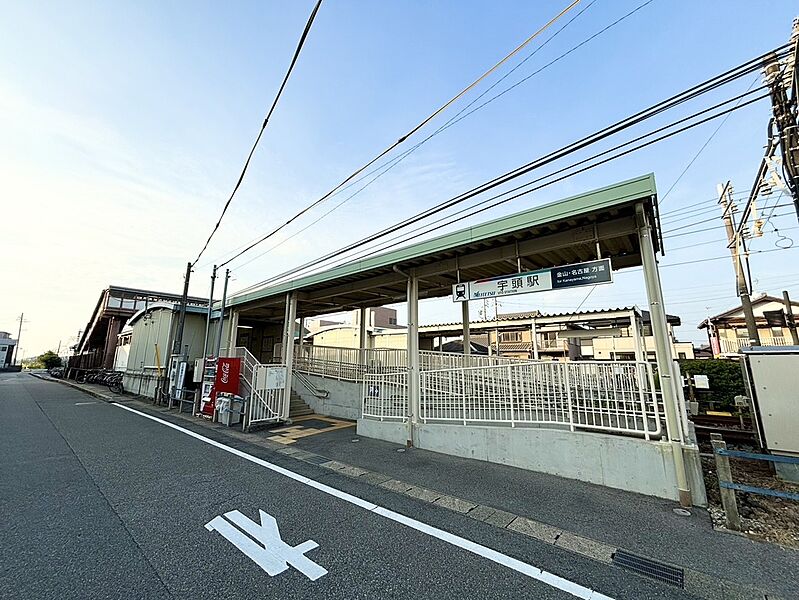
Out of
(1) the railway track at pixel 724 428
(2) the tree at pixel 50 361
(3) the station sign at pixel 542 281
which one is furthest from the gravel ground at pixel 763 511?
(2) the tree at pixel 50 361

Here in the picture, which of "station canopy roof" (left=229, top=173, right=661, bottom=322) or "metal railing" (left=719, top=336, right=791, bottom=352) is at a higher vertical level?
"station canopy roof" (left=229, top=173, right=661, bottom=322)

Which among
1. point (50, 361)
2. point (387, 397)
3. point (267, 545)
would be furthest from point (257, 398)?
point (50, 361)

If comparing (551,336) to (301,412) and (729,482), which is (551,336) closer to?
(301,412)

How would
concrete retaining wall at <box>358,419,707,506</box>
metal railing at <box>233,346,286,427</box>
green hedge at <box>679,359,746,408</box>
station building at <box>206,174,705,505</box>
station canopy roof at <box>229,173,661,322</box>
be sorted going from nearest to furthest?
concrete retaining wall at <box>358,419,707,506</box> < station building at <box>206,174,705,505</box> < station canopy roof at <box>229,173,661,322</box> < metal railing at <box>233,346,286,427</box> < green hedge at <box>679,359,746,408</box>

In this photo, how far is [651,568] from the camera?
2.75 meters

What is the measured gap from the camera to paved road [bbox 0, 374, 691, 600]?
8.02 feet

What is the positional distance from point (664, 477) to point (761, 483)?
5.39 ft

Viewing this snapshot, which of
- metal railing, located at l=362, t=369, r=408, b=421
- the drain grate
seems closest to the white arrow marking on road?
the drain grate

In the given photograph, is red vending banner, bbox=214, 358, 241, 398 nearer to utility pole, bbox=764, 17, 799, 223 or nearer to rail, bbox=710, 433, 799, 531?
rail, bbox=710, 433, 799, 531

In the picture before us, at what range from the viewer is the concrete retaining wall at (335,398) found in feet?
33.0

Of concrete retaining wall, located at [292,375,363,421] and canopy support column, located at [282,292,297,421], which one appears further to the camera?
concrete retaining wall, located at [292,375,363,421]

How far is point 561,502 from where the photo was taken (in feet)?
13.1

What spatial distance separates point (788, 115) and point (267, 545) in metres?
10.4

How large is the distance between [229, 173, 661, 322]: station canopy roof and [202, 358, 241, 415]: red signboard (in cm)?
250
